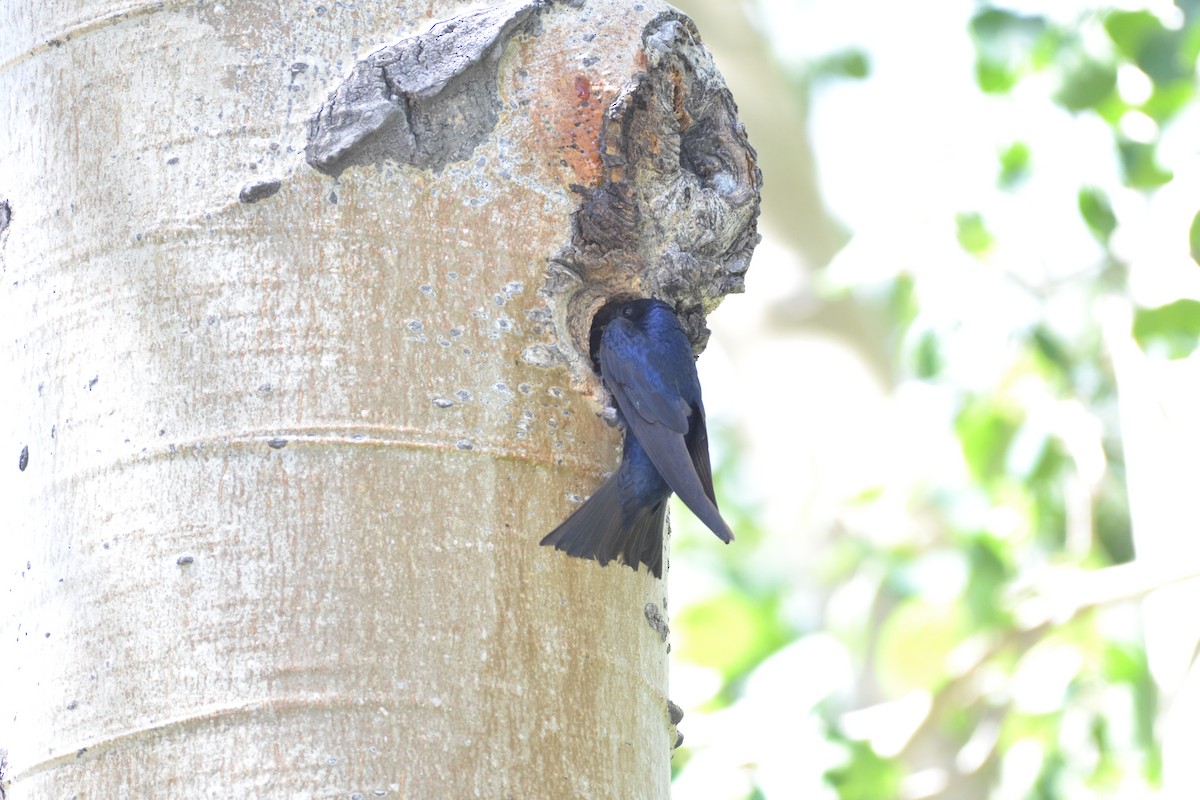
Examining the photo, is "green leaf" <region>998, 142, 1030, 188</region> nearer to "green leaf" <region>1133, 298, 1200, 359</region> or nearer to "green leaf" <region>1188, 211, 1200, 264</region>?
"green leaf" <region>1133, 298, 1200, 359</region>

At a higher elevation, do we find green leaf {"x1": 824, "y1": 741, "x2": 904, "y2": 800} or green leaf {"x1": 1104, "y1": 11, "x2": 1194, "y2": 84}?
green leaf {"x1": 1104, "y1": 11, "x2": 1194, "y2": 84}

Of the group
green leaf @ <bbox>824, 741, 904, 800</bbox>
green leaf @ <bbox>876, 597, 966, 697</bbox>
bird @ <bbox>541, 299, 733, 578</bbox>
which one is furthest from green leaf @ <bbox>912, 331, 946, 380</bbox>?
bird @ <bbox>541, 299, 733, 578</bbox>

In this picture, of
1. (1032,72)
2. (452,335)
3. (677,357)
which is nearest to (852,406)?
(1032,72)

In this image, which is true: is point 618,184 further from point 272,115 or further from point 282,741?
point 282,741

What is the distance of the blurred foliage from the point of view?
3143 millimetres

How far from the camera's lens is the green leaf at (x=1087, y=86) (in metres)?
3.16

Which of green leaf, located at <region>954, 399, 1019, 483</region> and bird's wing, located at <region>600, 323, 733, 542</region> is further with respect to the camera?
green leaf, located at <region>954, 399, 1019, 483</region>

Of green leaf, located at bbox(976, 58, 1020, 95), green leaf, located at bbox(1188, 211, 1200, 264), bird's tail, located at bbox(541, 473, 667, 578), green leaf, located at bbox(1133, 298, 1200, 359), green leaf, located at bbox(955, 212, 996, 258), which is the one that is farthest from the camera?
green leaf, located at bbox(955, 212, 996, 258)

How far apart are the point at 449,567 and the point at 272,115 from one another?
46cm

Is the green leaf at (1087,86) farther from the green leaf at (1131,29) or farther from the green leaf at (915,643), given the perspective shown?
the green leaf at (915,643)

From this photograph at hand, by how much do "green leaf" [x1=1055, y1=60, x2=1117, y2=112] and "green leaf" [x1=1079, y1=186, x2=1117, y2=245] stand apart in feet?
0.65

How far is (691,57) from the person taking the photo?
149 centimetres

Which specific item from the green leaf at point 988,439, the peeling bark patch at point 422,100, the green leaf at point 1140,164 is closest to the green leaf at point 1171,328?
the green leaf at point 1140,164

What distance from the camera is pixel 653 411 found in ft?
4.82
